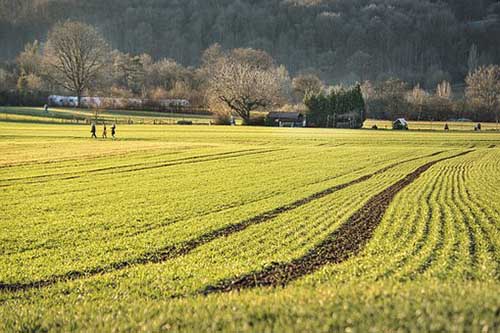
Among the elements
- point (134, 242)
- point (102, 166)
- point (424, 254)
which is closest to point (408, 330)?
point (424, 254)

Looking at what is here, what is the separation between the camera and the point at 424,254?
40.6 feet

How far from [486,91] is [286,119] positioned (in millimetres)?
69051

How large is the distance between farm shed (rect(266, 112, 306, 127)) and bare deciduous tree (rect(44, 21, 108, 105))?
159ft

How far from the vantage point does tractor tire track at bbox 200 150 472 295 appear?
1045cm

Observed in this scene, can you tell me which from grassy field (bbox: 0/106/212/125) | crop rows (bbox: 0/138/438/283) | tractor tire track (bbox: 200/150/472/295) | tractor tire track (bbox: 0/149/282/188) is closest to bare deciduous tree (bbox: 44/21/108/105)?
grassy field (bbox: 0/106/212/125)

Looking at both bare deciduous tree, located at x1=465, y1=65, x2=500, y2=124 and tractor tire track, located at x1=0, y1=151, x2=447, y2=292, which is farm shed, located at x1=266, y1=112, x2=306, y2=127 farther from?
tractor tire track, located at x1=0, y1=151, x2=447, y2=292

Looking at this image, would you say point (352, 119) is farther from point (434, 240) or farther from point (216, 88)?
point (434, 240)

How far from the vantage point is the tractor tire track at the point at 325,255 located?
34.3 ft

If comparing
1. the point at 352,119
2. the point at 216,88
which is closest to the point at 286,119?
the point at 352,119

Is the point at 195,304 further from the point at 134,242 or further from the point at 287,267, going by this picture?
the point at 134,242

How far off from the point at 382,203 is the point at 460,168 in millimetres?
17197

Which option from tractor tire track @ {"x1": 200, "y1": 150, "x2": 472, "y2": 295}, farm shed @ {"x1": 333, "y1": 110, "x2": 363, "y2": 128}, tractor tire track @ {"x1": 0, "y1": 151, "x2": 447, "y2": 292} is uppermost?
farm shed @ {"x1": 333, "y1": 110, "x2": 363, "y2": 128}

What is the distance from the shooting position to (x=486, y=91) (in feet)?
448

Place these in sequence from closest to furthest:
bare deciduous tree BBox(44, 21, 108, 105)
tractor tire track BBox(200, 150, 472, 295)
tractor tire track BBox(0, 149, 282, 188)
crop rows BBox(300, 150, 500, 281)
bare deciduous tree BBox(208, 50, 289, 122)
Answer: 1. tractor tire track BBox(200, 150, 472, 295)
2. crop rows BBox(300, 150, 500, 281)
3. tractor tire track BBox(0, 149, 282, 188)
4. bare deciduous tree BBox(208, 50, 289, 122)
5. bare deciduous tree BBox(44, 21, 108, 105)
